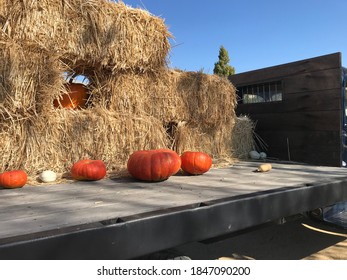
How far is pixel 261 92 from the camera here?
16.3 ft

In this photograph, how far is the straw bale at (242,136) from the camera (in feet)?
16.5

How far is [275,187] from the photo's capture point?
7.79 feet

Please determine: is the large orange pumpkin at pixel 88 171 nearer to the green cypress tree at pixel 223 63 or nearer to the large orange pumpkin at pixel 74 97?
the large orange pumpkin at pixel 74 97

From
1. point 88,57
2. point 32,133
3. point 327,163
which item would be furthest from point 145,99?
point 327,163

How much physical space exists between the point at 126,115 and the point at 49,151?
0.94 metres

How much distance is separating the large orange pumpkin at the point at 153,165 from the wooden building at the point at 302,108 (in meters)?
2.06

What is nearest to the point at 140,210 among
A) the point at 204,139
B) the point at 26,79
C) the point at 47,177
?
the point at 47,177

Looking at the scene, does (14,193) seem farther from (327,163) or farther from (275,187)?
(327,163)

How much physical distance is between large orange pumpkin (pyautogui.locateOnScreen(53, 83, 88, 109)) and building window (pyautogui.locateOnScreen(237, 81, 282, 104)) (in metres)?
2.56

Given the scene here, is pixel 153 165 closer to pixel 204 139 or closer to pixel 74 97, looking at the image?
pixel 74 97

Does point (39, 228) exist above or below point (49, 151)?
below

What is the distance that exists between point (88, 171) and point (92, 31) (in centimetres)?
156

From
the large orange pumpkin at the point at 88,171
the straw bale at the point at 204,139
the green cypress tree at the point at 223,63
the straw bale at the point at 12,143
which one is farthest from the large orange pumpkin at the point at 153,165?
the green cypress tree at the point at 223,63

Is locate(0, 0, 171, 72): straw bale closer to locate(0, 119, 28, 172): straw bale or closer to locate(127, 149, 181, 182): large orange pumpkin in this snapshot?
locate(0, 119, 28, 172): straw bale
